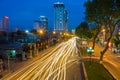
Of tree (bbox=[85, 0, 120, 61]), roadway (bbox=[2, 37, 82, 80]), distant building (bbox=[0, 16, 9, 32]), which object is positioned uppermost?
distant building (bbox=[0, 16, 9, 32])

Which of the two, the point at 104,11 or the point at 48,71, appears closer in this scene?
the point at 48,71

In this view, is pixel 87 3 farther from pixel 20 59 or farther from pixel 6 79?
pixel 6 79

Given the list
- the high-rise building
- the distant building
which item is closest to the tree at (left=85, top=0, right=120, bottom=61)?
the high-rise building

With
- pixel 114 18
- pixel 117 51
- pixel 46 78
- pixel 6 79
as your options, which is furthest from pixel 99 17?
pixel 117 51

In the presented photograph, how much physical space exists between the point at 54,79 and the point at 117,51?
4104 centimetres

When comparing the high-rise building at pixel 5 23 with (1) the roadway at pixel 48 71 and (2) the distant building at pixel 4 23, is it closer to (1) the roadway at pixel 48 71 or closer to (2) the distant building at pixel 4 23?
(2) the distant building at pixel 4 23

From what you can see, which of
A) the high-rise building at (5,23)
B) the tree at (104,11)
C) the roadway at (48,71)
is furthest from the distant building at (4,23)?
the tree at (104,11)

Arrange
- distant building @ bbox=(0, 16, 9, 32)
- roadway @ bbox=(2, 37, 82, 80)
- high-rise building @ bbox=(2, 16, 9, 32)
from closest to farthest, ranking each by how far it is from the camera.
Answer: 1. roadway @ bbox=(2, 37, 82, 80)
2. high-rise building @ bbox=(2, 16, 9, 32)
3. distant building @ bbox=(0, 16, 9, 32)

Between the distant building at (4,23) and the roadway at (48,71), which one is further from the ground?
the distant building at (4,23)

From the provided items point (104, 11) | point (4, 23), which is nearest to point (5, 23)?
point (4, 23)

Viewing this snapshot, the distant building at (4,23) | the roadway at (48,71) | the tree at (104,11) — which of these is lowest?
the roadway at (48,71)

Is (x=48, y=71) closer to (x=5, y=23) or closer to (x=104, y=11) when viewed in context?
(x=104, y=11)

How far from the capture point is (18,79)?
105 ft

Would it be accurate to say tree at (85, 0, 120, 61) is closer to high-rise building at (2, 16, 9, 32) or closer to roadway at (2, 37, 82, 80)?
roadway at (2, 37, 82, 80)
